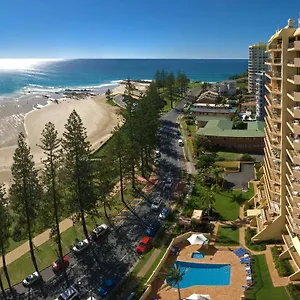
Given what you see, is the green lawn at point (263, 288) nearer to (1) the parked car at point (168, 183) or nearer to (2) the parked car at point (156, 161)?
(1) the parked car at point (168, 183)

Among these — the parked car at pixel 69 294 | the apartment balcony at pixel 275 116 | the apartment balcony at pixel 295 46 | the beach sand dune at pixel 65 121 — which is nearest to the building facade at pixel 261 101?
the beach sand dune at pixel 65 121

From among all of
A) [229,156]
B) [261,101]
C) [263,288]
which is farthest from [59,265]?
[261,101]

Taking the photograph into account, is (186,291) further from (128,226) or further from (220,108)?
(220,108)

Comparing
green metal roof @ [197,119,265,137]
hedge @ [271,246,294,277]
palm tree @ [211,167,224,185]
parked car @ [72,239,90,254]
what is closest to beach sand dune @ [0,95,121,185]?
green metal roof @ [197,119,265,137]

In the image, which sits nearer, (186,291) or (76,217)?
(186,291)

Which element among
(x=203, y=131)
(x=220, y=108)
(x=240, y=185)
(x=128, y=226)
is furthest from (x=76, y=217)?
(x=220, y=108)
